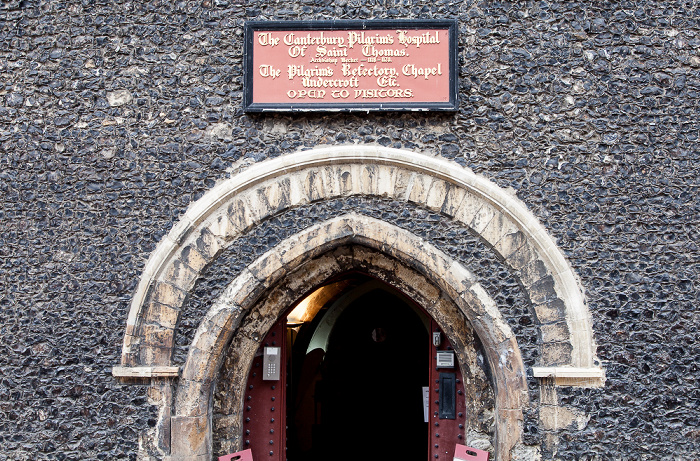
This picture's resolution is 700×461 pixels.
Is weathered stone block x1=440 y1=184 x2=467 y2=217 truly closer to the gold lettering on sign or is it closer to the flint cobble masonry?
the flint cobble masonry

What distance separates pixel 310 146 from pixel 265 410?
6.61ft

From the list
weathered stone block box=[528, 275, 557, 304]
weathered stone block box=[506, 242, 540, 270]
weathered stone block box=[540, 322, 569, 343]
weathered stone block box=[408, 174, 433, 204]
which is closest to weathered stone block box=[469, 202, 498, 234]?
weathered stone block box=[506, 242, 540, 270]

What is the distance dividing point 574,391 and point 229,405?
2428 mm

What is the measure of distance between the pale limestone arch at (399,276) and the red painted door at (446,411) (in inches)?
11.7

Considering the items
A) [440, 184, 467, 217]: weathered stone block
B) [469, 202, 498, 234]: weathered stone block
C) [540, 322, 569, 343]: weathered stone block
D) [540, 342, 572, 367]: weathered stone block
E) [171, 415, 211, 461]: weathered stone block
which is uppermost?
[440, 184, 467, 217]: weathered stone block

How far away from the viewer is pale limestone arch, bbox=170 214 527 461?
169 inches

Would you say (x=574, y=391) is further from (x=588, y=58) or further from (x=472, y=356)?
(x=588, y=58)

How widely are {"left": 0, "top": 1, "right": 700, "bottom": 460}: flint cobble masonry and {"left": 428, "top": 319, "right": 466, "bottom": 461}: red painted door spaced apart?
1.81 feet

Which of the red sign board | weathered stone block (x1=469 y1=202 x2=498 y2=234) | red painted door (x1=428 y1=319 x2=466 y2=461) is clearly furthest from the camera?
red painted door (x1=428 y1=319 x2=466 y2=461)

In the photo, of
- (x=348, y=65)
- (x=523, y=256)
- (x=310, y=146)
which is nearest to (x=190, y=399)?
(x=310, y=146)

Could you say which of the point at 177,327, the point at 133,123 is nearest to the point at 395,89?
the point at 133,123

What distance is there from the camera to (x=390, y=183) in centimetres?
447

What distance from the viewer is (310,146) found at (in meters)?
4.53

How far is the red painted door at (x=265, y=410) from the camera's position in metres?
4.69
